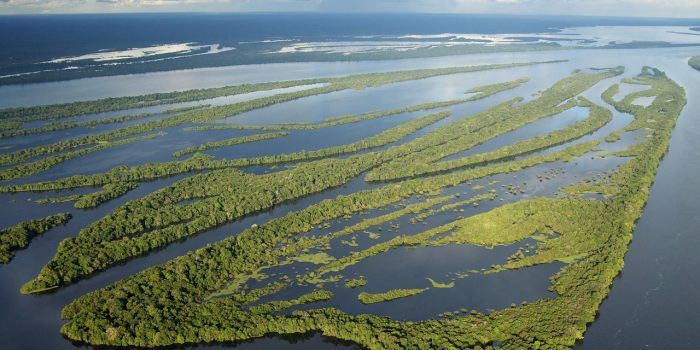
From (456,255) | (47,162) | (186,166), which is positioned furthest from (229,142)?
(456,255)

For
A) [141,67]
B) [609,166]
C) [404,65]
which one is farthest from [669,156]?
[141,67]

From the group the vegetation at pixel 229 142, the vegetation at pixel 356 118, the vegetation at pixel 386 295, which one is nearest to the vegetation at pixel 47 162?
the vegetation at pixel 229 142

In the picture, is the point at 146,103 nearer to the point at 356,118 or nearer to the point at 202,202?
the point at 356,118

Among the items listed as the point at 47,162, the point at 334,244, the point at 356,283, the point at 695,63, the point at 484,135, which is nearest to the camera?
the point at 356,283

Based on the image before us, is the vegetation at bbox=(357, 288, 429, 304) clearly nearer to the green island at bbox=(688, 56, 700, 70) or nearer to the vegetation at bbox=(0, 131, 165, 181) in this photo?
the vegetation at bbox=(0, 131, 165, 181)

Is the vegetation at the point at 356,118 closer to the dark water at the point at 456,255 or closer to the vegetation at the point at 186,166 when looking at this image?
the dark water at the point at 456,255

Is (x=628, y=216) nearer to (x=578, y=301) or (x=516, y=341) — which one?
(x=578, y=301)

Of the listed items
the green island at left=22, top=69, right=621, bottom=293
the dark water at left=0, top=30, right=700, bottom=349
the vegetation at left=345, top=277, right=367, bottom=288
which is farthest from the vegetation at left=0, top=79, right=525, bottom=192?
the vegetation at left=345, top=277, right=367, bottom=288
